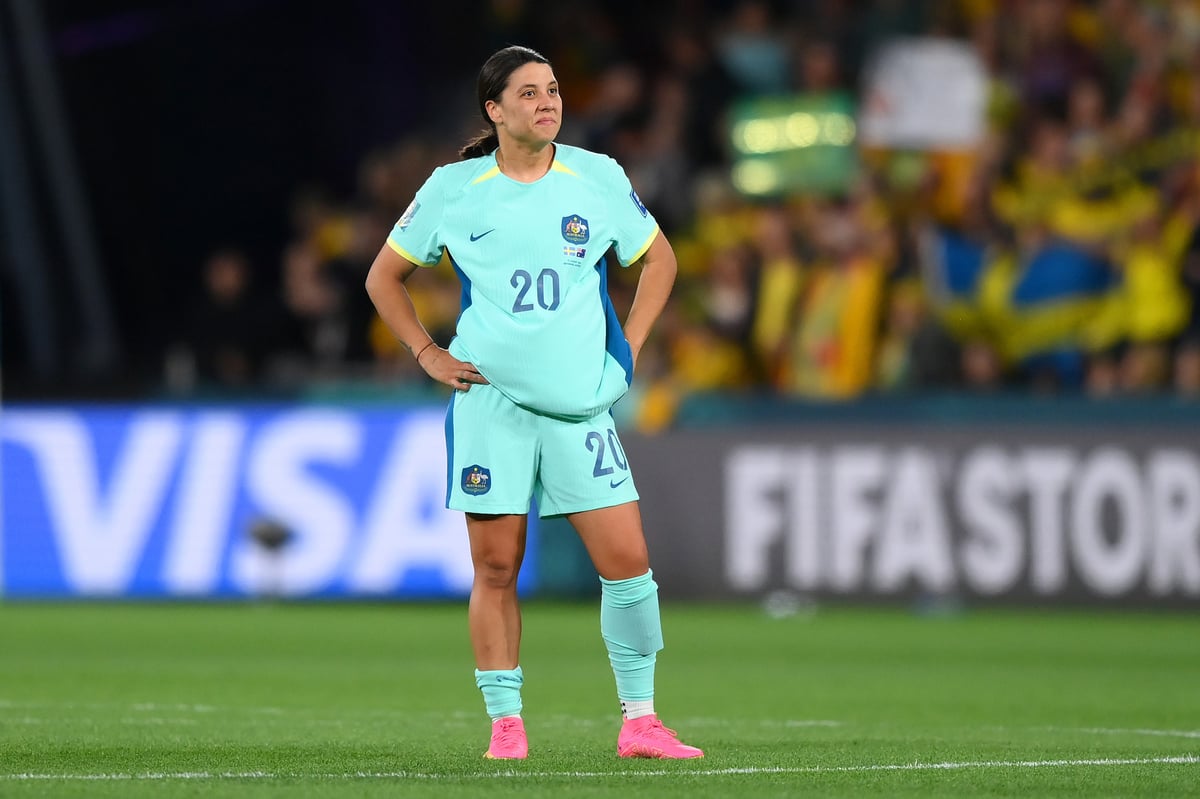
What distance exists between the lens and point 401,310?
23.3ft

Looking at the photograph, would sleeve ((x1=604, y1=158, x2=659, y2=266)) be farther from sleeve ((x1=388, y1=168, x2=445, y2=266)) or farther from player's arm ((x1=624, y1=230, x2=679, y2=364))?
sleeve ((x1=388, y1=168, x2=445, y2=266))

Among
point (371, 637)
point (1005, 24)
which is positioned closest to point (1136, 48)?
point (1005, 24)

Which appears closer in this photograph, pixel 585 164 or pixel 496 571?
pixel 496 571

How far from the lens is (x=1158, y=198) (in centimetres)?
1673

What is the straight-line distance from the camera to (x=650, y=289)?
7.17m

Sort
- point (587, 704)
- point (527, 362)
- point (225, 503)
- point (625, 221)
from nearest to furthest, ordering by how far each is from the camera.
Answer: point (527, 362) < point (625, 221) < point (587, 704) < point (225, 503)

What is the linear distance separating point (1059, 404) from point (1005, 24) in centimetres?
456

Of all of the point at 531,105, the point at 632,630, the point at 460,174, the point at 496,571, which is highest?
the point at 531,105

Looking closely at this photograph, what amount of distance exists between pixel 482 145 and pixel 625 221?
1.77 feet

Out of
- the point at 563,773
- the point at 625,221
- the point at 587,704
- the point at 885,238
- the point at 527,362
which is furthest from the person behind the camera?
the point at 885,238

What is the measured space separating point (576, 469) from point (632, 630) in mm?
560

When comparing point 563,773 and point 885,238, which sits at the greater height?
point 885,238

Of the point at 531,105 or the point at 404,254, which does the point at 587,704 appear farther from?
the point at 531,105

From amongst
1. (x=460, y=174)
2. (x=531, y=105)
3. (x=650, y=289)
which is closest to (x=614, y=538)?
(x=650, y=289)
